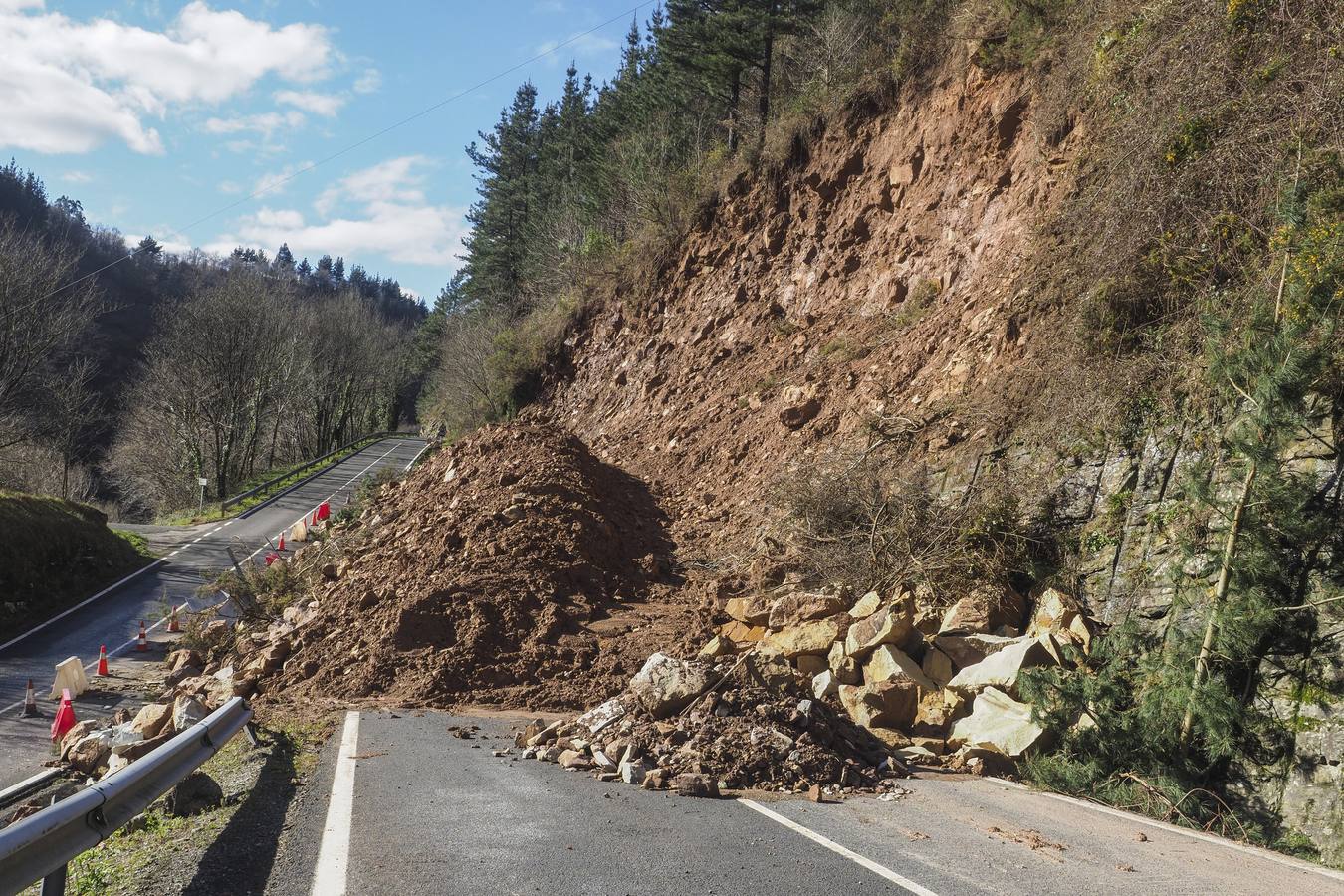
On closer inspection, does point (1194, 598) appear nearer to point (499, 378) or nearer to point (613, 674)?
point (613, 674)

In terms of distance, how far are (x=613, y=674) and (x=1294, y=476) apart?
682 centimetres

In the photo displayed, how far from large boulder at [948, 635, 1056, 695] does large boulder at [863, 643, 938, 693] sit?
10.2 inches

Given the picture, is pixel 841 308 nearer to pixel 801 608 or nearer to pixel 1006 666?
pixel 801 608

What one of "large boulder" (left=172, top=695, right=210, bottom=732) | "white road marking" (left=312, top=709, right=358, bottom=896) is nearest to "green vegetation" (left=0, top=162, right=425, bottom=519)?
"large boulder" (left=172, top=695, right=210, bottom=732)

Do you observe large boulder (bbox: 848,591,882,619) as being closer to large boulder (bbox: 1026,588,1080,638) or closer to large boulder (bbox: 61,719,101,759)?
large boulder (bbox: 1026,588,1080,638)

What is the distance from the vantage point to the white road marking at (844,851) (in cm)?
463

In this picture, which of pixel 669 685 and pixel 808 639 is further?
pixel 808 639

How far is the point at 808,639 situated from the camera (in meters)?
9.64

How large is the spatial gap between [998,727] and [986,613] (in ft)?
5.54

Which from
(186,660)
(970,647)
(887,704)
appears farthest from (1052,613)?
(186,660)

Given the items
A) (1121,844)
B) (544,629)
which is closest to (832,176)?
(544,629)

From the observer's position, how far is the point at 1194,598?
7.54m

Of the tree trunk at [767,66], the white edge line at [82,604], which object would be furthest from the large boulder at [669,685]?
the tree trunk at [767,66]

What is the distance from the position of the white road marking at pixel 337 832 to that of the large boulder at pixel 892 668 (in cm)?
467
